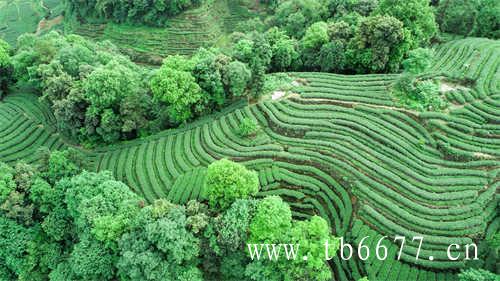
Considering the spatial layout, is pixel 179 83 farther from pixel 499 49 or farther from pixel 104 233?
pixel 499 49

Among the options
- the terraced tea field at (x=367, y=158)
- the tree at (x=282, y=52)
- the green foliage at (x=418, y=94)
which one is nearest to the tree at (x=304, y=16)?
the tree at (x=282, y=52)

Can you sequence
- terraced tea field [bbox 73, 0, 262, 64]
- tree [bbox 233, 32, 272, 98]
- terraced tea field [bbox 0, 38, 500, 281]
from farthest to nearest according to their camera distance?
terraced tea field [bbox 73, 0, 262, 64] < tree [bbox 233, 32, 272, 98] < terraced tea field [bbox 0, 38, 500, 281]

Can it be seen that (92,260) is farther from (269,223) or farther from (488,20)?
(488,20)

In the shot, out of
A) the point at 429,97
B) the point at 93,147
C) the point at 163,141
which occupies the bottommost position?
the point at 93,147

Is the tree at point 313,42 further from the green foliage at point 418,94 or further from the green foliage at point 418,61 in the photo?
the green foliage at point 418,94

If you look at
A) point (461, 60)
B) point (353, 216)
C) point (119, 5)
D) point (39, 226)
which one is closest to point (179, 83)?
point (39, 226)

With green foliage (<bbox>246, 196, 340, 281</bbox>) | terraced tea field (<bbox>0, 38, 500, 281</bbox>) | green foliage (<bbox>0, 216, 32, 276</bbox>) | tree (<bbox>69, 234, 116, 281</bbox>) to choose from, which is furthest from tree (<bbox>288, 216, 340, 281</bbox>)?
green foliage (<bbox>0, 216, 32, 276</bbox>)

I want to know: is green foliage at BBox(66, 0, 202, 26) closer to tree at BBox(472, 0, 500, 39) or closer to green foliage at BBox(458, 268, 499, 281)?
tree at BBox(472, 0, 500, 39)
